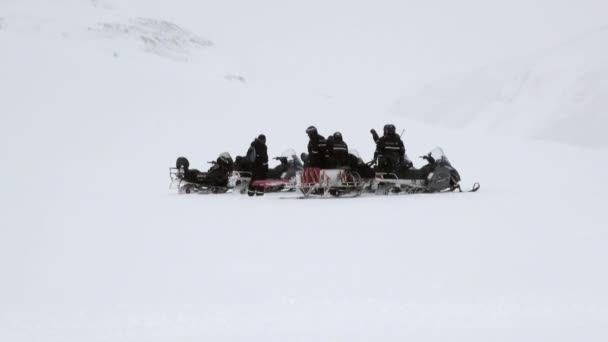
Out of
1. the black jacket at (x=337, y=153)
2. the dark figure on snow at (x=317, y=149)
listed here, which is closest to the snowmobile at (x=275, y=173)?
the dark figure on snow at (x=317, y=149)

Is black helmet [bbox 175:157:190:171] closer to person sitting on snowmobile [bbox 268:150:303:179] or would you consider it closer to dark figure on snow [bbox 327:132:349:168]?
person sitting on snowmobile [bbox 268:150:303:179]

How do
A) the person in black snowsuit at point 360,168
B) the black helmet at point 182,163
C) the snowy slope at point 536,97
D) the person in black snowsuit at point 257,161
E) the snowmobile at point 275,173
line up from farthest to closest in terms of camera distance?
the snowy slope at point 536,97
the black helmet at point 182,163
the snowmobile at point 275,173
the person in black snowsuit at point 257,161
the person in black snowsuit at point 360,168

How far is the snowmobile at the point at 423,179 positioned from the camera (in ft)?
44.9

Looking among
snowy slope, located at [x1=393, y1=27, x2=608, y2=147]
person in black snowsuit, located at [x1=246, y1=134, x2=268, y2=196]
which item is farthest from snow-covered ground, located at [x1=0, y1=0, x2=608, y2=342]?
snowy slope, located at [x1=393, y1=27, x2=608, y2=147]

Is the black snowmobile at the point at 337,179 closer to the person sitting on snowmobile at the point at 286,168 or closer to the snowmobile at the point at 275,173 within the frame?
the snowmobile at the point at 275,173

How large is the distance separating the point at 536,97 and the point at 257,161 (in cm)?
2984

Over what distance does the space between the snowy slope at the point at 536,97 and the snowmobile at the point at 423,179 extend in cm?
2117

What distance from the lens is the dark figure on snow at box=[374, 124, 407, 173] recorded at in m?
13.6

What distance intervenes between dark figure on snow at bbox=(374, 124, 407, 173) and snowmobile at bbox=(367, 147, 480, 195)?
14cm

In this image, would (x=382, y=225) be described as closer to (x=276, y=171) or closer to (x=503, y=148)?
(x=276, y=171)

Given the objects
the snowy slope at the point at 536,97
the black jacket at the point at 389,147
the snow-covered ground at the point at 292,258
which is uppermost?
the snowy slope at the point at 536,97

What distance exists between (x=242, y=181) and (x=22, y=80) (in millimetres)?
19047

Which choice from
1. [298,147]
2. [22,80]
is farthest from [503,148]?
[22,80]

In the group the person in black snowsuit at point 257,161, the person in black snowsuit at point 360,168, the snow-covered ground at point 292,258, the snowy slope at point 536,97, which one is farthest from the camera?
the snowy slope at point 536,97
